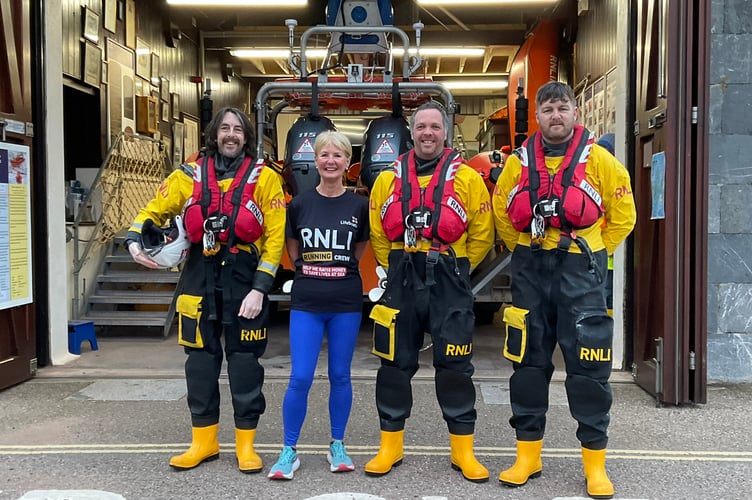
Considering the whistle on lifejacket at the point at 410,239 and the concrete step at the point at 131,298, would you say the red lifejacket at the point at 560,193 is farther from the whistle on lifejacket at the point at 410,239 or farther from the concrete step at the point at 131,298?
the concrete step at the point at 131,298

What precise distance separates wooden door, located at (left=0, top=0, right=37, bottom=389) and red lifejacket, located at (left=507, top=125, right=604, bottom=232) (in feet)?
13.0

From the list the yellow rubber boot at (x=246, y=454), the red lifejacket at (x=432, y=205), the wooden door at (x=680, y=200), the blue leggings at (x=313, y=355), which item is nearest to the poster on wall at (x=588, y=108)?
the wooden door at (x=680, y=200)

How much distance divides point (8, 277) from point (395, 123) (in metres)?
3.25

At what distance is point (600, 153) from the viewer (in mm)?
3322

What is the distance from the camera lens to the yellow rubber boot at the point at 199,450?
3.61m

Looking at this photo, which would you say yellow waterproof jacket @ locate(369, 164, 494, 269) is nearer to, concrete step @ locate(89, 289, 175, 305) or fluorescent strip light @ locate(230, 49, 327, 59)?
concrete step @ locate(89, 289, 175, 305)

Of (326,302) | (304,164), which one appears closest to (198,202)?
(326,302)

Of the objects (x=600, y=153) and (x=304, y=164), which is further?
(x=304, y=164)

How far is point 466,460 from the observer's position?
353 cm

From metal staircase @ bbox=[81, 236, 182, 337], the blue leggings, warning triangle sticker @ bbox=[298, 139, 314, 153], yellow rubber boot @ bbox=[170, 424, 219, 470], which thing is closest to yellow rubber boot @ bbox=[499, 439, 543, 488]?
the blue leggings

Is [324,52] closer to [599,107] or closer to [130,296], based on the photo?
[599,107]

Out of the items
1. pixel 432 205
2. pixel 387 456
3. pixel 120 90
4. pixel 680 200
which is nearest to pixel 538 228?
pixel 432 205

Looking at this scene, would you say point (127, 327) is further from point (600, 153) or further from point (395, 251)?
point (600, 153)

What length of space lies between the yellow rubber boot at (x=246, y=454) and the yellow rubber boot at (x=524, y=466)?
4.08ft
